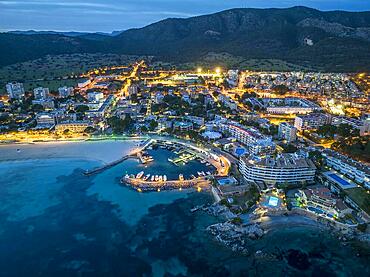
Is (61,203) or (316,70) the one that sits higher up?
(316,70)

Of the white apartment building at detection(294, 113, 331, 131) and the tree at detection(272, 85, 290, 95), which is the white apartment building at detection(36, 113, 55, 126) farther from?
the tree at detection(272, 85, 290, 95)

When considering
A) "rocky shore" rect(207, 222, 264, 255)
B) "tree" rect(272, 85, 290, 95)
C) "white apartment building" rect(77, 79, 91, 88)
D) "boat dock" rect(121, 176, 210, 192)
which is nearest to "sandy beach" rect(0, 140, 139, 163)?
"boat dock" rect(121, 176, 210, 192)

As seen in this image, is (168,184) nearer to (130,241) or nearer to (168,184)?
(168,184)

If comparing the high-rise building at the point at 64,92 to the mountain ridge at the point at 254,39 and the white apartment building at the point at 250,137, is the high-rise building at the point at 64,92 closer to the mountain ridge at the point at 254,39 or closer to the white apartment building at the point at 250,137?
the white apartment building at the point at 250,137

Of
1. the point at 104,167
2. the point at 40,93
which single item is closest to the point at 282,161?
the point at 104,167

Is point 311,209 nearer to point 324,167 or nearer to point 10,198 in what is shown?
point 324,167

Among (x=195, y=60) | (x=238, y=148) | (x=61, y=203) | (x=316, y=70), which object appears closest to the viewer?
(x=61, y=203)

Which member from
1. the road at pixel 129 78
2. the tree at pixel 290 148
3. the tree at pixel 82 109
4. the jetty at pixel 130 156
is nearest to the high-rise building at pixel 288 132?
the tree at pixel 290 148

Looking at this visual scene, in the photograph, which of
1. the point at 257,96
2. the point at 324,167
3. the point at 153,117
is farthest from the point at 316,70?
the point at 324,167
